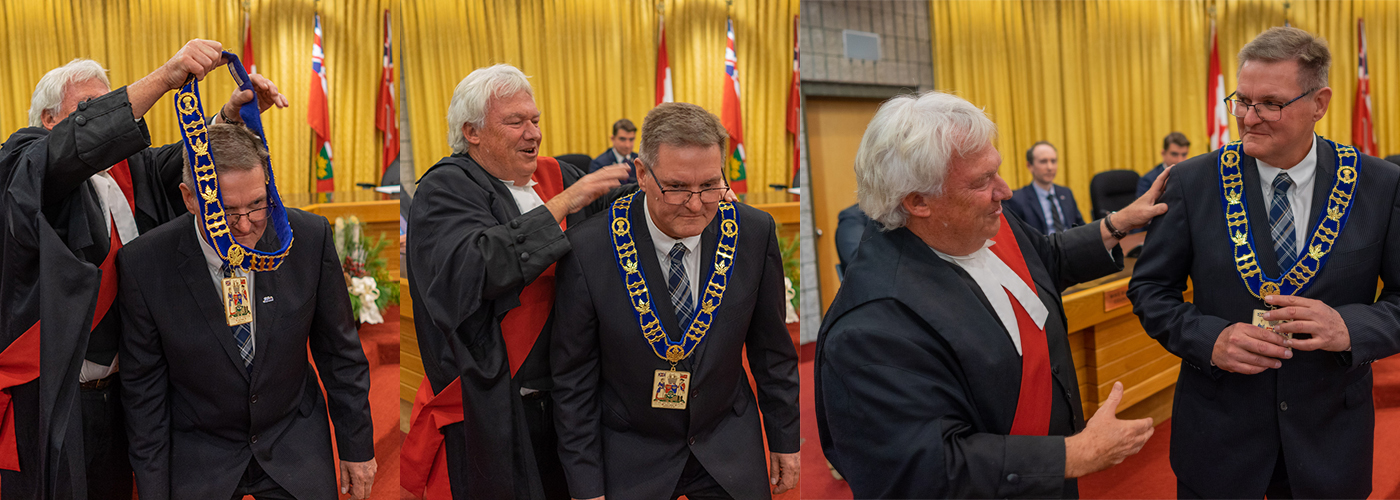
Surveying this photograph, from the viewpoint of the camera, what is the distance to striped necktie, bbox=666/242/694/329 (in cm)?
171

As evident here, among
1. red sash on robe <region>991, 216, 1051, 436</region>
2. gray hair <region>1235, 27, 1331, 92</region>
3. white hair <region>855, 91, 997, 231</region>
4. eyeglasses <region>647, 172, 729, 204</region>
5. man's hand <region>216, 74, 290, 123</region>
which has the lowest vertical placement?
red sash on robe <region>991, 216, 1051, 436</region>

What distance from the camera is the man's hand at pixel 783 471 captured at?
1871 millimetres

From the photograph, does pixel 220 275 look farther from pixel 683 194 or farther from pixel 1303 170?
pixel 1303 170

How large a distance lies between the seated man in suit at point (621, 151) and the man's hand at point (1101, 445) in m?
0.99

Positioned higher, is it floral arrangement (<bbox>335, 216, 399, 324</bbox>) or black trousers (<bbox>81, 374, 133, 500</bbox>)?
floral arrangement (<bbox>335, 216, 399, 324</bbox>)

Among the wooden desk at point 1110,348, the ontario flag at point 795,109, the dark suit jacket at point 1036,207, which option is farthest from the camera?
the dark suit jacket at point 1036,207

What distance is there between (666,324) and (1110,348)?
2.64 m

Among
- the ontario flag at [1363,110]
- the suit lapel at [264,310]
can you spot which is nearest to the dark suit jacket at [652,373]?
the suit lapel at [264,310]

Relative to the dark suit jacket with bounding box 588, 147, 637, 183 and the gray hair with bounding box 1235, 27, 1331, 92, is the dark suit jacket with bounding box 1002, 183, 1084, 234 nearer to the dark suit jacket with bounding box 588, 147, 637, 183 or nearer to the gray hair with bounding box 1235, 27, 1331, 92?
the gray hair with bounding box 1235, 27, 1331, 92

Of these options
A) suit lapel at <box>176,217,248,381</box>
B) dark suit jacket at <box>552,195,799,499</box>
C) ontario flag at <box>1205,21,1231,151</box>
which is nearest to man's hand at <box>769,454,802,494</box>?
dark suit jacket at <box>552,195,799,499</box>

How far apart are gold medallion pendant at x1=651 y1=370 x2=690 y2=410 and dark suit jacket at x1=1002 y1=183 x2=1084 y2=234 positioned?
414 centimetres

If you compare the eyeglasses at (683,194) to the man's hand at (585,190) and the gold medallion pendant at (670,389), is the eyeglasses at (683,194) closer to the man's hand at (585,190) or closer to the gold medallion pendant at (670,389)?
the man's hand at (585,190)

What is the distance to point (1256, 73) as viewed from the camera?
182 centimetres

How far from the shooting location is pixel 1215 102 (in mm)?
6324
